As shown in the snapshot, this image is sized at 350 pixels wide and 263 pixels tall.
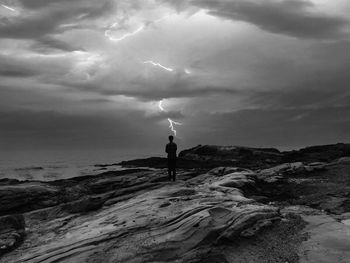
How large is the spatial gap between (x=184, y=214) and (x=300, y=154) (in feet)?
171

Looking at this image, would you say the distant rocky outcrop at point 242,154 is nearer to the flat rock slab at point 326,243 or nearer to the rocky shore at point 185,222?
the rocky shore at point 185,222

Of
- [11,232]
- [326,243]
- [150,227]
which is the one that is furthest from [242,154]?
[150,227]

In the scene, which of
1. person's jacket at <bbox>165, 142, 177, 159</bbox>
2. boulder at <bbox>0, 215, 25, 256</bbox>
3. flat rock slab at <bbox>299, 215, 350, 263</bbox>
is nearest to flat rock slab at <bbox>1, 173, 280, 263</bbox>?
boulder at <bbox>0, 215, 25, 256</bbox>

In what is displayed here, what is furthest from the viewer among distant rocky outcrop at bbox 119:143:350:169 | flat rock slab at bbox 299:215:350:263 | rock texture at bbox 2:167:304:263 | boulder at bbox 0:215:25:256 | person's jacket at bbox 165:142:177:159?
distant rocky outcrop at bbox 119:143:350:169

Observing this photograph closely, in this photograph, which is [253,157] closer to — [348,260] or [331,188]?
[331,188]

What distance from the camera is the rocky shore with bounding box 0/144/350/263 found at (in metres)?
20.1

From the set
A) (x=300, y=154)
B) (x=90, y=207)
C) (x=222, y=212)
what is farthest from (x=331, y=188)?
(x=300, y=154)

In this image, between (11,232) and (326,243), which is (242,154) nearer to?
(11,232)

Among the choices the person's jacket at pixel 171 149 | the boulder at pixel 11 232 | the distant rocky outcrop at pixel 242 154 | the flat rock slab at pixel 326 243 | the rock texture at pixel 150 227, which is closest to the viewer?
the flat rock slab at pixel 326 243

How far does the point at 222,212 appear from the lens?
76.9 feet

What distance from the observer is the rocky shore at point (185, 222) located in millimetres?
20062

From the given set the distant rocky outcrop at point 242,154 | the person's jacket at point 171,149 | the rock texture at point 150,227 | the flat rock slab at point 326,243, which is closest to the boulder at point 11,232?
the rock texture at point 150,227

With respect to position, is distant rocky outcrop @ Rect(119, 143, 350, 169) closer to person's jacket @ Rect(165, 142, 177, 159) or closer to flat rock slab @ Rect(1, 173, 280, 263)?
person's jacket @ Rect(165, 142, 177, 159)

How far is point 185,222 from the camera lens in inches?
875
